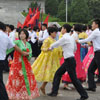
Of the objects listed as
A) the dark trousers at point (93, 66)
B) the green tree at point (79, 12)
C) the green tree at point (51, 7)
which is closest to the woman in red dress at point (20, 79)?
the dark trousers at point (93, 66)

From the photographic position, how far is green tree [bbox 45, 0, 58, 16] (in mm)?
65531

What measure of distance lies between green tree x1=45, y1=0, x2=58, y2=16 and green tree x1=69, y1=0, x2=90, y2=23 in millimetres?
12408

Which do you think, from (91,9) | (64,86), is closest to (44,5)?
(91,9)

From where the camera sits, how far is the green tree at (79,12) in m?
A: 50.8

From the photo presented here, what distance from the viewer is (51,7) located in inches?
2680

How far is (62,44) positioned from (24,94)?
122 centimetres

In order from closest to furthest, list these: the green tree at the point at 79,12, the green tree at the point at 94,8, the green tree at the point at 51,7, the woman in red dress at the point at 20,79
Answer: the woman in red dress at the point at 20,79 < the green tree at the point at 79,12 < the green tree at the point at 94,8 < the green tree at the point at 51,7

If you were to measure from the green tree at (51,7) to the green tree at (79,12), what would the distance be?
1241cm

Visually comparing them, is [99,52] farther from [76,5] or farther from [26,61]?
[76,5]

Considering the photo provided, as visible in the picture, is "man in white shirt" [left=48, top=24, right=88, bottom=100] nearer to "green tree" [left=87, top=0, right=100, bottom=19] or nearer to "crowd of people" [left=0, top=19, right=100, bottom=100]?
"crowd of people" [left=0, top=19, right=100, bottom=100]

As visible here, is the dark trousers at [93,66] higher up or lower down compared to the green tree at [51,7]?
lower down

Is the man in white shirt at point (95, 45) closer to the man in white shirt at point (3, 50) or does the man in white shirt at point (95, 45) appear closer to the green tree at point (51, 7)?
the man in white shirt at point (3, 50)

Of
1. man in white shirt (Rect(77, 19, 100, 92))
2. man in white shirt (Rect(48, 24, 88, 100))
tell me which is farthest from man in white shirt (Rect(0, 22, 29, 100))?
man in white shirt (Rect(77, 19, 100, 92))

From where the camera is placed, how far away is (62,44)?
6.66 m
